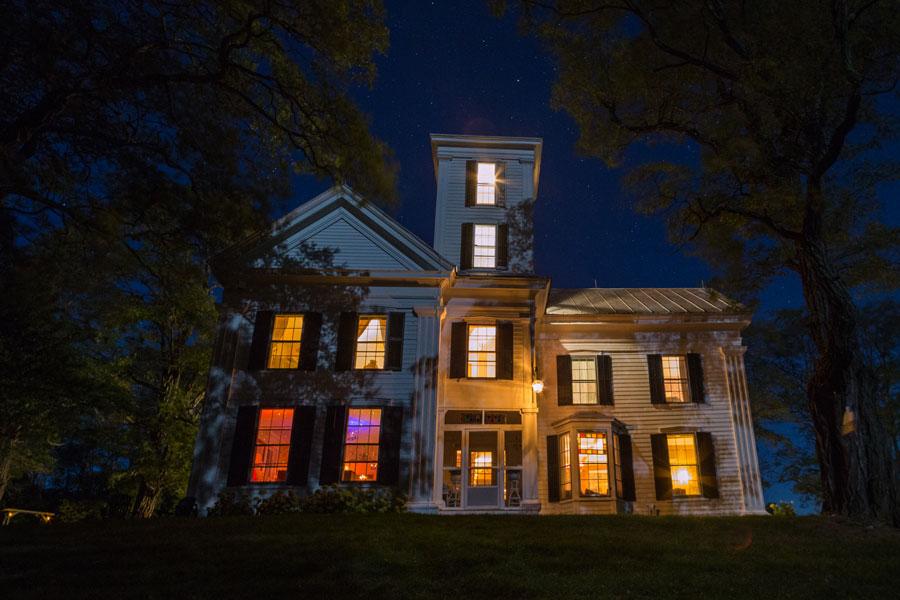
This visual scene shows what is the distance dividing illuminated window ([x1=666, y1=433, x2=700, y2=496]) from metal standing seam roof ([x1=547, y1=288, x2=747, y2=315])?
3.84 m

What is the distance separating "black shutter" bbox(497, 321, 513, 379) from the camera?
604 inches

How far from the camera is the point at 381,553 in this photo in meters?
7.81

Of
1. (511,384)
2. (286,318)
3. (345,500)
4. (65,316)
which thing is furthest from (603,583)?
(65,316)

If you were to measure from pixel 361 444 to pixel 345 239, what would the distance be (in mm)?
5493

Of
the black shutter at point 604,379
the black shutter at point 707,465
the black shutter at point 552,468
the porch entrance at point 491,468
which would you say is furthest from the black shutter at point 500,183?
the black shutter at point 707,465

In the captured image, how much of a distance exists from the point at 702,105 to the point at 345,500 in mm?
12644

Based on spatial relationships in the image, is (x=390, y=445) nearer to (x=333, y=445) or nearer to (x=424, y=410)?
(x=424, y=410)

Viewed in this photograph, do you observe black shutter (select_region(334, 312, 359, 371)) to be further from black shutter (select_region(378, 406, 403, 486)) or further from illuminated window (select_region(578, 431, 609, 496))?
illuminated window (select_region(578, 431, 609, 496))

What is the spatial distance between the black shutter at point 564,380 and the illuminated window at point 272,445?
7804mm

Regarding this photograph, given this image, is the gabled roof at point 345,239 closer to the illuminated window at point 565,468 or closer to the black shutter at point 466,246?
the black shutter at point 466,246

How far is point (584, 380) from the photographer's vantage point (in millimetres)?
17203

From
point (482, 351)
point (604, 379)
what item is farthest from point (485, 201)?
point (604, 379)

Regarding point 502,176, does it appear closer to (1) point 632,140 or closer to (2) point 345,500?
(1) point 632,140

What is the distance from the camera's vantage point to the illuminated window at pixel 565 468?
15.6 m
